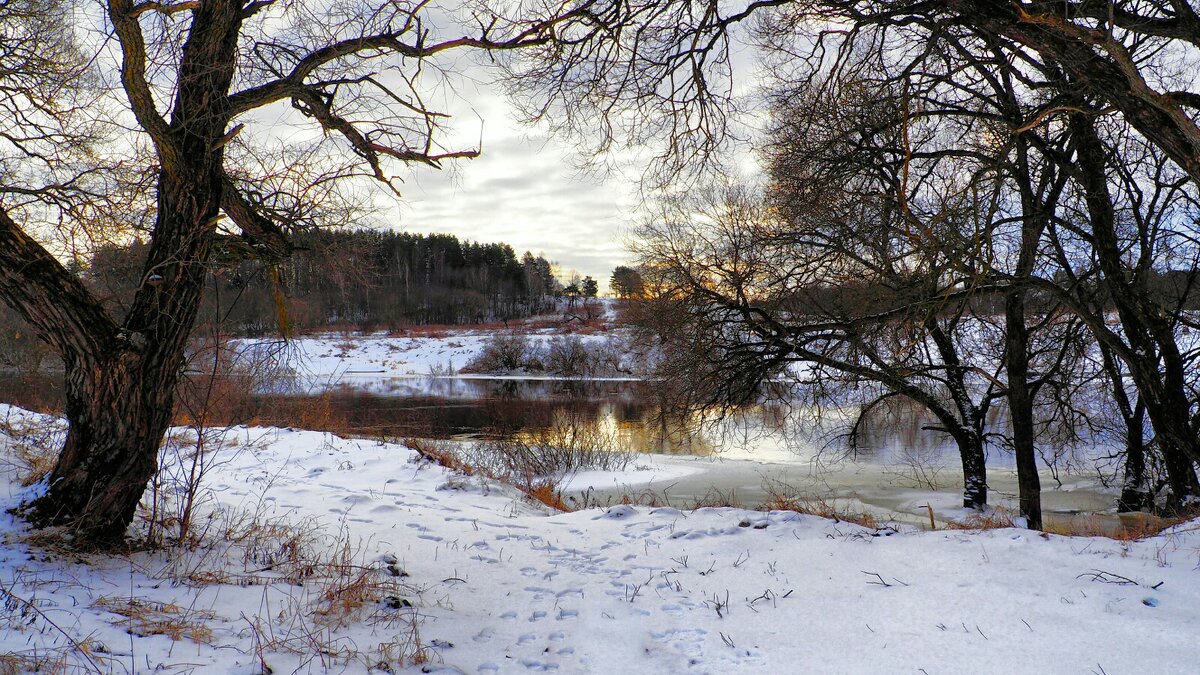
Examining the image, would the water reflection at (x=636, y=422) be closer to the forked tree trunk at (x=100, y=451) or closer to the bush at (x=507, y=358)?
the forked tree trunk at (x=100, y=451)

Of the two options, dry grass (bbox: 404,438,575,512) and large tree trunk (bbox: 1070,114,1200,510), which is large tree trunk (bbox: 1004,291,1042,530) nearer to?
large tree trunk (bbox: 1070,114,1200,510)

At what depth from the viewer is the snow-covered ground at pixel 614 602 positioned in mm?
3096

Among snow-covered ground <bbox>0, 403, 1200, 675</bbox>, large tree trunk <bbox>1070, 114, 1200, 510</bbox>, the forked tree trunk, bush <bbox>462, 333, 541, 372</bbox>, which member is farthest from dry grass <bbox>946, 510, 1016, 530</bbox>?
bush <bbox>462, 333, 541, 372</bbox>

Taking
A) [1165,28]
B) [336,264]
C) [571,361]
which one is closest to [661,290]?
[336,264]

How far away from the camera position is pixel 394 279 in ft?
258

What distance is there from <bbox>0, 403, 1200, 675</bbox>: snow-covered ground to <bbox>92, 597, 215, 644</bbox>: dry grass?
14mm

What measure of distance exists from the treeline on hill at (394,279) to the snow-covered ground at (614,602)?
2265 millimetres

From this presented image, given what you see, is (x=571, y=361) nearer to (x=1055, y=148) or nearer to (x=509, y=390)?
(x=509, y=390)

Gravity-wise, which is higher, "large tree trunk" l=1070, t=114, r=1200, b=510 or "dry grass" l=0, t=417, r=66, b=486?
"large tree trunk" l=1070, t=114, r=1200, b=510

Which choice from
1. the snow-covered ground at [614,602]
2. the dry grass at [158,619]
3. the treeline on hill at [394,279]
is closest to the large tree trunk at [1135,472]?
the snow-covered ground at [614,602]

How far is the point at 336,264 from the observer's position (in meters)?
6.00

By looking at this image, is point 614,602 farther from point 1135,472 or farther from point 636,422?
point 636,422

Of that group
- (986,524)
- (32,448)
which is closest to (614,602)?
(986,524)

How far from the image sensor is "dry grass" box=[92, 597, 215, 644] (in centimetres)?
312
